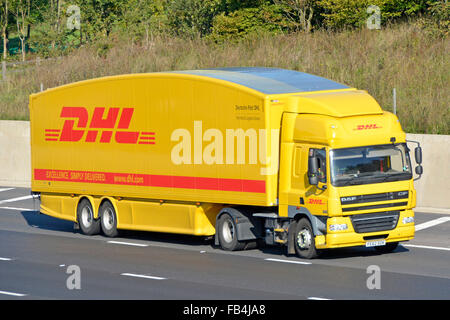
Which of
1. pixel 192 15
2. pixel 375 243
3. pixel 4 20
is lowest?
pixel 375 243

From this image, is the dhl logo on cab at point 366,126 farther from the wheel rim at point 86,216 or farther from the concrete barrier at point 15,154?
the concrete barrier at point 15,154

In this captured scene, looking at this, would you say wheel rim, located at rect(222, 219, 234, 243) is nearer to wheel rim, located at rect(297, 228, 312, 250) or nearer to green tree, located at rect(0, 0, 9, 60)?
wheel rim, located at rect(297, 228, 312, 250)

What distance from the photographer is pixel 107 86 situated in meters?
24.8

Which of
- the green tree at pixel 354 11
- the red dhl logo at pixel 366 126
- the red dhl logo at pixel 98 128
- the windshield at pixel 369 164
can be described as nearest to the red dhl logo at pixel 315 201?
the windshield at pixel 369 164

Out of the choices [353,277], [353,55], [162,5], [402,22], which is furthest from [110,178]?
[162,5]

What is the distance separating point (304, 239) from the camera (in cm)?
2077

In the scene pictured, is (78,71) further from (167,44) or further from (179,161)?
(179,161)

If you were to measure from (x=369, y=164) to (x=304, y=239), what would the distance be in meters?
2.02

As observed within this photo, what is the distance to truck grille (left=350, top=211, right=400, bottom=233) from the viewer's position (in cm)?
2019

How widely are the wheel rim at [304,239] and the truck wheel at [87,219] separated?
6.68m

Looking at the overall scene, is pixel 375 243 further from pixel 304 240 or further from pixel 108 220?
pixel 108 220

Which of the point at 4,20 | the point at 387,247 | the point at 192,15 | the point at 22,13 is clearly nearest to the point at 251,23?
the point at 192,15

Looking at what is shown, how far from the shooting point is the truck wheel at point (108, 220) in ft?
82.6
